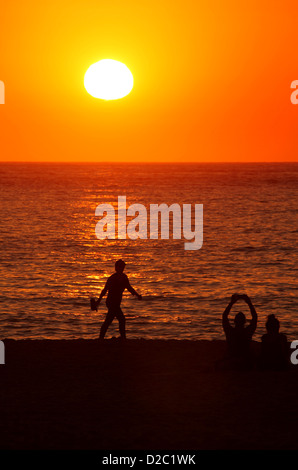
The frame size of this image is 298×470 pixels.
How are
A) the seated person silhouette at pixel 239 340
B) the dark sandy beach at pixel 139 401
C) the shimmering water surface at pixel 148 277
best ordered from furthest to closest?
the shimmering water surface at pixel 148 277, the seated person silhouette at pixel 239 340, the dark sandy beach at pixel 139 401

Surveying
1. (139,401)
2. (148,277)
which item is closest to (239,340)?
(139,401)

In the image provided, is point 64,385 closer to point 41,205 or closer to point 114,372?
point 114,372

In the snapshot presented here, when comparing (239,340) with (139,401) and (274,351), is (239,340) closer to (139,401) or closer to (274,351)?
(274,351)

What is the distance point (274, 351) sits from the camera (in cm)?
1462

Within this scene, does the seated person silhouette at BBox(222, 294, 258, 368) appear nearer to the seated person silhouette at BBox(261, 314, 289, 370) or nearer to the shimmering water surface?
the seated person silhouette at BBox(261, 314, 289, 370)

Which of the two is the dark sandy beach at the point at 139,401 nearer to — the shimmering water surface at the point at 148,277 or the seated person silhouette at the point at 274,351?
the seated person silhouette at the point at 274,351

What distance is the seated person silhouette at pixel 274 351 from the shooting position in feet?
47.3

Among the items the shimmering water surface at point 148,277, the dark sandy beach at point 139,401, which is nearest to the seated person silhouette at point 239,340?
the dark sandy beach at point 139,401

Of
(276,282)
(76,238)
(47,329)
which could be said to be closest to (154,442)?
(47,329)

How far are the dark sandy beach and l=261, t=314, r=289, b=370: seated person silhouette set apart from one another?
0.19 meters

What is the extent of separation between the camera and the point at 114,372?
14.7 metres

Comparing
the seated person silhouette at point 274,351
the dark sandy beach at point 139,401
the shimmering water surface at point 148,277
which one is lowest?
the dark sandy beach at point 139,401

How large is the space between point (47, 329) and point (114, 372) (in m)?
12.2

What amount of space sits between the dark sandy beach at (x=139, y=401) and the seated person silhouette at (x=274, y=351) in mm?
188
